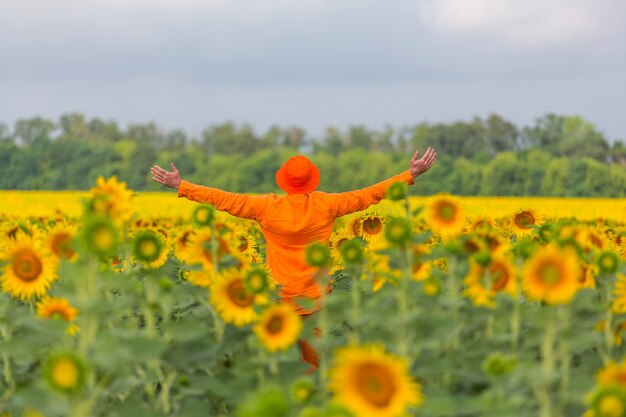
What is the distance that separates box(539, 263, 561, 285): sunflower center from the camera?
3391mm

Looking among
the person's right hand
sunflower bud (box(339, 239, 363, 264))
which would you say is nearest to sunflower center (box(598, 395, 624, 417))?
sunflower bud (box(339, 239, 363, 264))

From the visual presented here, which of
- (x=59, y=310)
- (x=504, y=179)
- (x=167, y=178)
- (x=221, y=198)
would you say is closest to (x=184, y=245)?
(x=59, y=310)

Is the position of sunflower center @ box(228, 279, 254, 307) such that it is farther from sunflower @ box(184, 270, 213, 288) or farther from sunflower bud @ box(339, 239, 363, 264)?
sunflower bud @ box(339, 239, 363, 264)

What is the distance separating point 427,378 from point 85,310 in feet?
4.62

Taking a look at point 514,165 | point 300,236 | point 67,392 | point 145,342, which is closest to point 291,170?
point 300,236

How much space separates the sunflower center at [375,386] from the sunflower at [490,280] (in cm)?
88

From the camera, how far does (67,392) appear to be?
9.84ft

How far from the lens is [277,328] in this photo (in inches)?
145

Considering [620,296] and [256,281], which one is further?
[620,296]

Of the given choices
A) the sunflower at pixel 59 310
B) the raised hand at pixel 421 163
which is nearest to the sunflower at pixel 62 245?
the sunflower at pixel 59 310

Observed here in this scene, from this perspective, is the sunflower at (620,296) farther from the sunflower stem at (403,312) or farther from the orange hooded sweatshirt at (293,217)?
the orange hooded sweatshirt at (293,217)

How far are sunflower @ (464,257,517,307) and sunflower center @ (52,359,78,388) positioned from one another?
1650 millimetres

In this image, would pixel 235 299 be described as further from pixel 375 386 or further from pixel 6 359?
pixel 6 359

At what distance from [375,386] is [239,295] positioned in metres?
0.95
